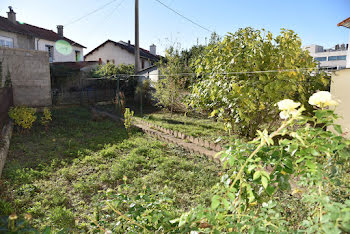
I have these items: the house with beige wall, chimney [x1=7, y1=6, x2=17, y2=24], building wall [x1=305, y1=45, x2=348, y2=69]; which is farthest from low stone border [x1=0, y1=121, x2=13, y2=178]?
building wall [x1=305, y1=45, x2=348, y2=69]

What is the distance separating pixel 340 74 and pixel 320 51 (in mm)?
52686

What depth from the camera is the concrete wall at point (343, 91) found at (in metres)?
4.05

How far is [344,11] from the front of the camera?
860cm

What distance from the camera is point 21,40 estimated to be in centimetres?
1733

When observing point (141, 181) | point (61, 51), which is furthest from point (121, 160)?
point (61, 51)

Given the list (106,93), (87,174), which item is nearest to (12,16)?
(106,93)

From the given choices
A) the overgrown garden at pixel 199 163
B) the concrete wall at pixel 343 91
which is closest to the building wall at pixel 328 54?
the concrete wall at pixel 343 91

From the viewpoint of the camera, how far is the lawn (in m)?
2.70

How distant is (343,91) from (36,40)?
21648mm

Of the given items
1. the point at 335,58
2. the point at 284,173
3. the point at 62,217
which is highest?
the point at 335,58

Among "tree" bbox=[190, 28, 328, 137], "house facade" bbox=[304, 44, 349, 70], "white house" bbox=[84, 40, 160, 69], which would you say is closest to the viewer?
"tree" bbox=[190, 28, 328, 137]

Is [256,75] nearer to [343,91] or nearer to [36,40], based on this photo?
[343,91]

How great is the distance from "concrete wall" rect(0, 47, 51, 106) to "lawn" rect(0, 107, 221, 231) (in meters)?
3.40

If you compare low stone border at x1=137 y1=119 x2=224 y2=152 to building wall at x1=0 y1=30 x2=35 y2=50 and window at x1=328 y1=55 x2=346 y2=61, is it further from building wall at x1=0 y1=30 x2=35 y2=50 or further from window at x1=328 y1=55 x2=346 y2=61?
window at x1=328 y1=55 x2=346 y2=61
